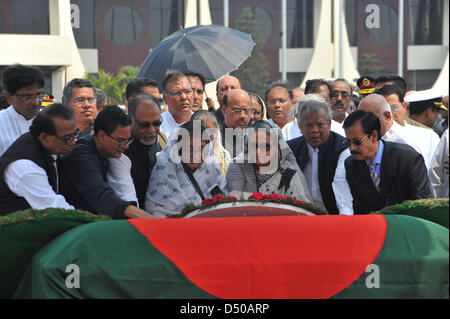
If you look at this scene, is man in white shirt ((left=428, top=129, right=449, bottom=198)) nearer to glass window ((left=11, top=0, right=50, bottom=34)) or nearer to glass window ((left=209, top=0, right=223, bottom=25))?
glass window ((left=11, top=0, right=50, bottom=34))

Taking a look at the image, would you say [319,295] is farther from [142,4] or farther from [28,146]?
[142,4]

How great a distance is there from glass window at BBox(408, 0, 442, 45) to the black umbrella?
25916 mm

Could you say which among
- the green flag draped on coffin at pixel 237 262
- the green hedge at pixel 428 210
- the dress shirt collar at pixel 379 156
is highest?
the dress shirt collar at pixel 379 156

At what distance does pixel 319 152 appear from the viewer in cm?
408

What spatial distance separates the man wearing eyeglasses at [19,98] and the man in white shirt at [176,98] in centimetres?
110

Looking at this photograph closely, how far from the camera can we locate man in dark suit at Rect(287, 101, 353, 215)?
3982 mm

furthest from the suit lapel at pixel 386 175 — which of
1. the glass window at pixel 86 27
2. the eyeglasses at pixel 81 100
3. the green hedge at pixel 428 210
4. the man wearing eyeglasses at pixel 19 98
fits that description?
the glass window at pixel 86 27

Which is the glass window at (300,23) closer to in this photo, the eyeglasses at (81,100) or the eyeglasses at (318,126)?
the eyeglasses at (81,100)

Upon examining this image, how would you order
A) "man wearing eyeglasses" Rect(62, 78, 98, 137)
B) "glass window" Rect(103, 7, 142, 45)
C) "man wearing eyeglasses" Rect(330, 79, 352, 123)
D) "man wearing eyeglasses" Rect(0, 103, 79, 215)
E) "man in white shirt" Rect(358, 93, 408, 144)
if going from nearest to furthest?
1. "man wearing eyeglasses" Rect(0, 103, 79, 215)
2. "man in white shirt" Rect(358, 93, 408, 144)
3. "man wearing eyeglasses" Rect(62, 78, 98, 137)
4. "man wearing eyeglasses" Rect(330, 79, 352, 123)
5. "glass window" Rect(103, 7, 142, 45)

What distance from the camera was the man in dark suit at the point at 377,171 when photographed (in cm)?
354

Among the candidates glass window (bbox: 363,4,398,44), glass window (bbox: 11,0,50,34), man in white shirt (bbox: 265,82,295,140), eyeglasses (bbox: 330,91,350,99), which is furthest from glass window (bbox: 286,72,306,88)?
man in white shirt (bbox: 265,82,295,140)

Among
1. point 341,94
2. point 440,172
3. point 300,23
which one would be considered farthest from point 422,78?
point 440,172

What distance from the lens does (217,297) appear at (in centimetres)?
242

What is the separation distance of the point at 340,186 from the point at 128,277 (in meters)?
1.71
